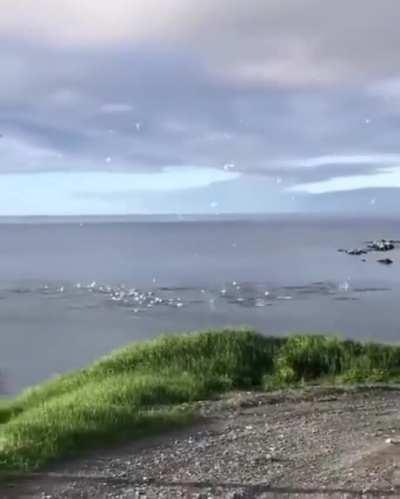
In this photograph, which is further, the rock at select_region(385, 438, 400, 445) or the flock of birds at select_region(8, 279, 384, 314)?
the flock of birds at select_region(8, 279, 384, 314)

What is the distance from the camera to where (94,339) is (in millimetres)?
32688

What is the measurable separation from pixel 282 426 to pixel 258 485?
6.94 ft

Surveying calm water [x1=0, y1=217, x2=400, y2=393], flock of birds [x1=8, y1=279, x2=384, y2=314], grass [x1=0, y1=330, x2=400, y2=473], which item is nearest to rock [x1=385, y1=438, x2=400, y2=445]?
grass [x1=0, y1=330, x2=400, y2=473]

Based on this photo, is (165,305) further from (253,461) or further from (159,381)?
(253,461)

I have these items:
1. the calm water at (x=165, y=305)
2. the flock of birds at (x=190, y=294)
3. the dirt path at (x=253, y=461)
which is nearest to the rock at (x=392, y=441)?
the dirt path at (x=253, y=461)

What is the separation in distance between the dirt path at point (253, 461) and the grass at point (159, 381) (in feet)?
1.32

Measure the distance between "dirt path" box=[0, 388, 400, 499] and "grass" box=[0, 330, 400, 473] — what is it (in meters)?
0.40

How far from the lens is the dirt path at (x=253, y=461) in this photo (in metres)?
7.80

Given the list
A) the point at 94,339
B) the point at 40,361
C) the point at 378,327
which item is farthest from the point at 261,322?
the point at 40,361

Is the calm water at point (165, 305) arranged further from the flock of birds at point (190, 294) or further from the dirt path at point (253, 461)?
the dirt path at point (253, 461)

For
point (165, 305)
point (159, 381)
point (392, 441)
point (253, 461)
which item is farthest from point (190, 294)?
point (253, 461)

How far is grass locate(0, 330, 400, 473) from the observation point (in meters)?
9.27

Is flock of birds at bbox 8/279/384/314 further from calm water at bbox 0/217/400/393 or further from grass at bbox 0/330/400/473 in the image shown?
grass at bbox 0/330/400/473

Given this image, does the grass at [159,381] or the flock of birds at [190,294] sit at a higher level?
the grass at [159,381]
